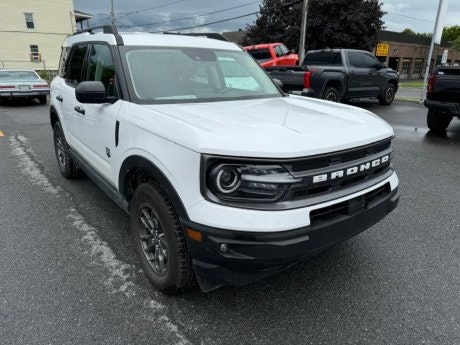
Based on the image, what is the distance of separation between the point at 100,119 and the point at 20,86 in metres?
12.8

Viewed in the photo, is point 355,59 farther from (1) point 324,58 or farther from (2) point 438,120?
(2) point 438,120

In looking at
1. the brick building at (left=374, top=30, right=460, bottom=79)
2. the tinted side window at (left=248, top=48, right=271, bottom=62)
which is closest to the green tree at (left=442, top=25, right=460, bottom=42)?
the brick building at (left=374, top=30, right=460, bottom=79)

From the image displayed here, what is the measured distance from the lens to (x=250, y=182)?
2.15m

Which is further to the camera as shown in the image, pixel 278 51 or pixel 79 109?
pixel 278 51

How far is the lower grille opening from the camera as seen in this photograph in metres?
2.27

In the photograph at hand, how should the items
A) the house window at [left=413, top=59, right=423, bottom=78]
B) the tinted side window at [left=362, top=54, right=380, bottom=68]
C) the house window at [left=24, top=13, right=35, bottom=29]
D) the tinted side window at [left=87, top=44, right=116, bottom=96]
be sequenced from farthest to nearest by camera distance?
the house window at [left=413, top=59, right=423, bottom=78]
the house window at [left=24, top=13, right=35, bottom=29]
the tinted side window at [left=362, top=54, right=380, bottom=68]
the tinted side window at [left=87, top=44, right=116, bottom=96]

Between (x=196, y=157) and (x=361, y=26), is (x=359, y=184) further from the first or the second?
(x=361, y=26)

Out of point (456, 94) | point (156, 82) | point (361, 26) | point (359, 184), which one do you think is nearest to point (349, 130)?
point (359, 184)

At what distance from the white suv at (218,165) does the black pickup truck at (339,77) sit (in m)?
6.94

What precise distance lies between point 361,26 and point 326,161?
3397 cm

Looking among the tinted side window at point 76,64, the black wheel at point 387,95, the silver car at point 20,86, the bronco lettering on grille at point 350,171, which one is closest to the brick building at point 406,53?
the black wheel at point 387,95

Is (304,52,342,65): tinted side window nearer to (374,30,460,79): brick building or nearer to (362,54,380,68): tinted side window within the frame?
(362,54,380,68): tinted side window

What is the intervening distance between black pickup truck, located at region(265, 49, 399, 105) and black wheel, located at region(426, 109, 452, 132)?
2.88m

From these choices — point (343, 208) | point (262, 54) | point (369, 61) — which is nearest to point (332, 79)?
point (369, 61)
